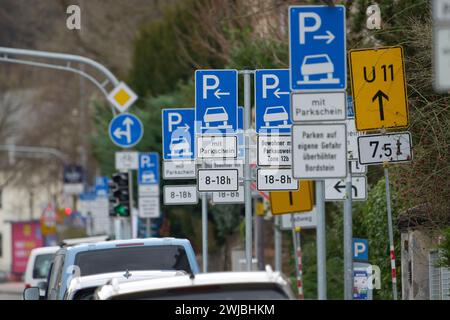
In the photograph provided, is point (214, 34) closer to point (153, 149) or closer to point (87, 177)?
point (153, 149)

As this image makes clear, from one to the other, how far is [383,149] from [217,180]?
3646 millimetres

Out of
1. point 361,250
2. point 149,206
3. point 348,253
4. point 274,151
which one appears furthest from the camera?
point 149,206

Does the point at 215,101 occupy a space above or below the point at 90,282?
above

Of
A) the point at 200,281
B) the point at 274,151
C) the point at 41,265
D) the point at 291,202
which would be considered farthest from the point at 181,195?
the point at 200,281

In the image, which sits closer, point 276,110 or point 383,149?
point 383,149

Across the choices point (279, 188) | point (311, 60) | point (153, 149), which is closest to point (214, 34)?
point (153, 149)

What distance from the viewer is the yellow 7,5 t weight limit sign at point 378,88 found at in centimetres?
1539

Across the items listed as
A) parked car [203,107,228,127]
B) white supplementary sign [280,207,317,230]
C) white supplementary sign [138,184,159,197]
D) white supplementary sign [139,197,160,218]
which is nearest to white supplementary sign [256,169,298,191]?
parked car [203,107,228,127]

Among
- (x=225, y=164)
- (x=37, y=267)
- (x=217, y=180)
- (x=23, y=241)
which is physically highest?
(x=225, y=164)

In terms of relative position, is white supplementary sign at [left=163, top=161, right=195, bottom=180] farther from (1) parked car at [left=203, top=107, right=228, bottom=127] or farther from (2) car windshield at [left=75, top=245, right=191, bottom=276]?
(2) car windshield at [left=75, top=245, right=191, bottom=276]

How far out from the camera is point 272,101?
18.5m

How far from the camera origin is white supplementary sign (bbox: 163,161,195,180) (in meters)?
21.4

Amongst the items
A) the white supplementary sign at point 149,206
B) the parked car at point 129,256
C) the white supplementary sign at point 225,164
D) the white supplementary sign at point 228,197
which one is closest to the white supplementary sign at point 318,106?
the parked car at point 129,256

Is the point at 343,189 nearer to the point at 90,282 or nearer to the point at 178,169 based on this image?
the point at 178,169
